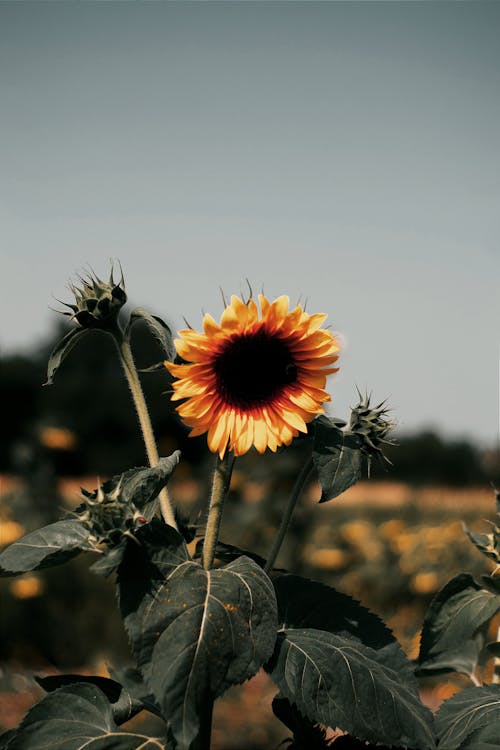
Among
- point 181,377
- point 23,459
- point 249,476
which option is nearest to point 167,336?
point 181,377

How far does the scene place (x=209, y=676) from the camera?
1240mm

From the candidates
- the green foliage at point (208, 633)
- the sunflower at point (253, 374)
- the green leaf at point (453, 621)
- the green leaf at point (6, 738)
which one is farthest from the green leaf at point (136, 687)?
the green leaf at point (453, 621)

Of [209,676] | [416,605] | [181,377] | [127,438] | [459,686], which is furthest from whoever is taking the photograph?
[127,438]

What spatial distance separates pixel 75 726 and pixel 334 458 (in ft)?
2.18

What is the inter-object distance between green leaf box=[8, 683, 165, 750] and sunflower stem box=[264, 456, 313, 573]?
38cm

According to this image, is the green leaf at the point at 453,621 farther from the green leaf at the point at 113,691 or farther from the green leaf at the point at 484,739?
the green leaf at the point at 113,691

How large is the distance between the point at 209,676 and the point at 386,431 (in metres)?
0.54

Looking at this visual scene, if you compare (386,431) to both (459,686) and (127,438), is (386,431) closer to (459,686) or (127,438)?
(459,686)

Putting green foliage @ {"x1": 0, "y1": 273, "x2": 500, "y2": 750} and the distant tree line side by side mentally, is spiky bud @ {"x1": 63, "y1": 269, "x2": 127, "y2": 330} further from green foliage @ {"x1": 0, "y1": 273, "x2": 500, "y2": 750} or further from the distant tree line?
the distant tree line

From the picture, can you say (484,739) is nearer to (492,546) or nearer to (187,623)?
(492,546)

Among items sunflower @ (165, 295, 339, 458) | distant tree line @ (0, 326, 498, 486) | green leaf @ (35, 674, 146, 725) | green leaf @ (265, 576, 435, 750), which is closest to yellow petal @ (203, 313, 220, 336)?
sunflower @ (165, 295, 339, 458)

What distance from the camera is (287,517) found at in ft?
4.99

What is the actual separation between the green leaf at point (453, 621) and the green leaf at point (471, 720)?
146 millimetres

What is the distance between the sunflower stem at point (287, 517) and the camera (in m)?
1.50
